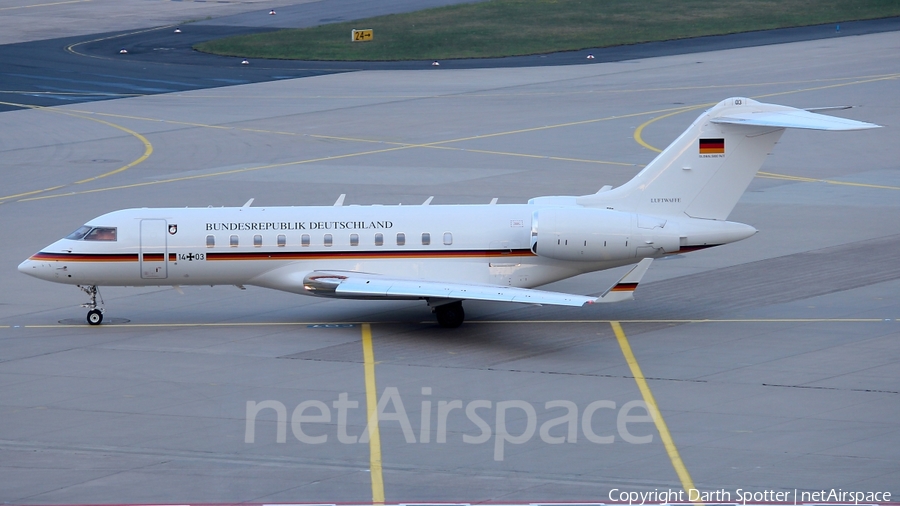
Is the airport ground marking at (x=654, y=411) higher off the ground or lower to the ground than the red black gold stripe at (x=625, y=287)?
lower

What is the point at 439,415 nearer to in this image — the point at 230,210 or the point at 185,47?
the point at 230,210

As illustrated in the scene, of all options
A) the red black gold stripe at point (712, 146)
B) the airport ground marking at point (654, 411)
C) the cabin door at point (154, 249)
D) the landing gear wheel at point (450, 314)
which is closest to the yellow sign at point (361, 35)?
the cabin door at point (154, 249)

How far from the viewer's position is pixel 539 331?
2858 centimetres

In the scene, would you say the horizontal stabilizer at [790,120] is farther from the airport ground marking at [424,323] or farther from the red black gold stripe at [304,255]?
the red black gold stripe at [304,255]

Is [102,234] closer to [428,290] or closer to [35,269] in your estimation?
[35,269]

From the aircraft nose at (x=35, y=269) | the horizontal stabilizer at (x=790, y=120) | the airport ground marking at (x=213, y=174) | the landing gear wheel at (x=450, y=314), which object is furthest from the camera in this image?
the airport ground marking at (x=213, y=174)

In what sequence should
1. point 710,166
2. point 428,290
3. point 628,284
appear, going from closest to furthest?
point 628,284 → point 428,290 → point 710,166

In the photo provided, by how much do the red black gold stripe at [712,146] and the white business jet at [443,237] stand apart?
1.0 inches

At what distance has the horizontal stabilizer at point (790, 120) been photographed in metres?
27.8

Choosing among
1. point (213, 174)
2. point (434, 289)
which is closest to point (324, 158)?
point (213, 174)

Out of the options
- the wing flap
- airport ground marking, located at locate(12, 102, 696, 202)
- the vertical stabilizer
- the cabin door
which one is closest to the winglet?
the wing flap

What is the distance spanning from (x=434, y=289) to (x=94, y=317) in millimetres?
8695

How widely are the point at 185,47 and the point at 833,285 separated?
187ft

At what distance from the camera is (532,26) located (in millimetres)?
80312
